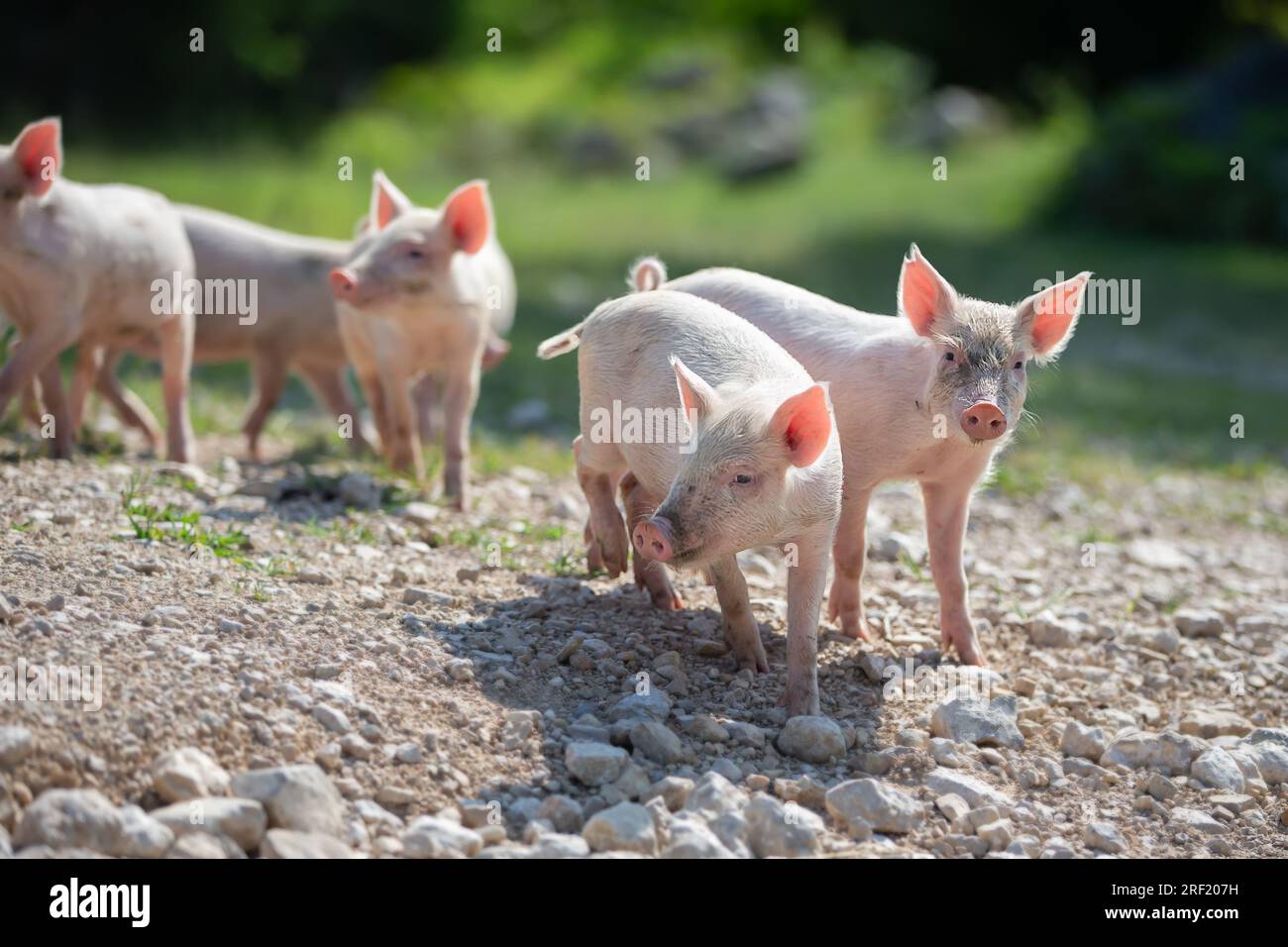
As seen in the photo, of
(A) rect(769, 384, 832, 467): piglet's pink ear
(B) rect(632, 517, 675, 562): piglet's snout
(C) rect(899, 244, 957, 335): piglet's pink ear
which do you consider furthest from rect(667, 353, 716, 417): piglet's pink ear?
(C) rect(899, 244, 957, 335): piglet's pink ear

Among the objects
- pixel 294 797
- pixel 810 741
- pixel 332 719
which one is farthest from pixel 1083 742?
pixel 294 797

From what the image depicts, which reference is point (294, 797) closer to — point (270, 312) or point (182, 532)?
point (182, 532)

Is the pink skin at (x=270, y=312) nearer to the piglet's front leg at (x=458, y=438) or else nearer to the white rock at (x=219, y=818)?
the piglet's front leg at (x=458, y=438)

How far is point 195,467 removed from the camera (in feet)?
22.8

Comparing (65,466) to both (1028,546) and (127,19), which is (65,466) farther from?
(127,19)

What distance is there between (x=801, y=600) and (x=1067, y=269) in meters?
11.1

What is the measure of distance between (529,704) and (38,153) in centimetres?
349

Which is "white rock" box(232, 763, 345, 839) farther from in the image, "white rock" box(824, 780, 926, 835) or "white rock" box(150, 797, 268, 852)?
"white rock" box(824, 780, 926, 835)

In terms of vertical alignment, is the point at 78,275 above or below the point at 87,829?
above

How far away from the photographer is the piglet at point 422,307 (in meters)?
7.15

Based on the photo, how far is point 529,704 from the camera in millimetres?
4699

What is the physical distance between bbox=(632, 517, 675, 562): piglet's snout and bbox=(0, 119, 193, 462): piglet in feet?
11.1

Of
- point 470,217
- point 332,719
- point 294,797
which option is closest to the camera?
point 294,797

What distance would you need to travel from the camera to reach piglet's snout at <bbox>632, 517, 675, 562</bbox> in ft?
14.5
